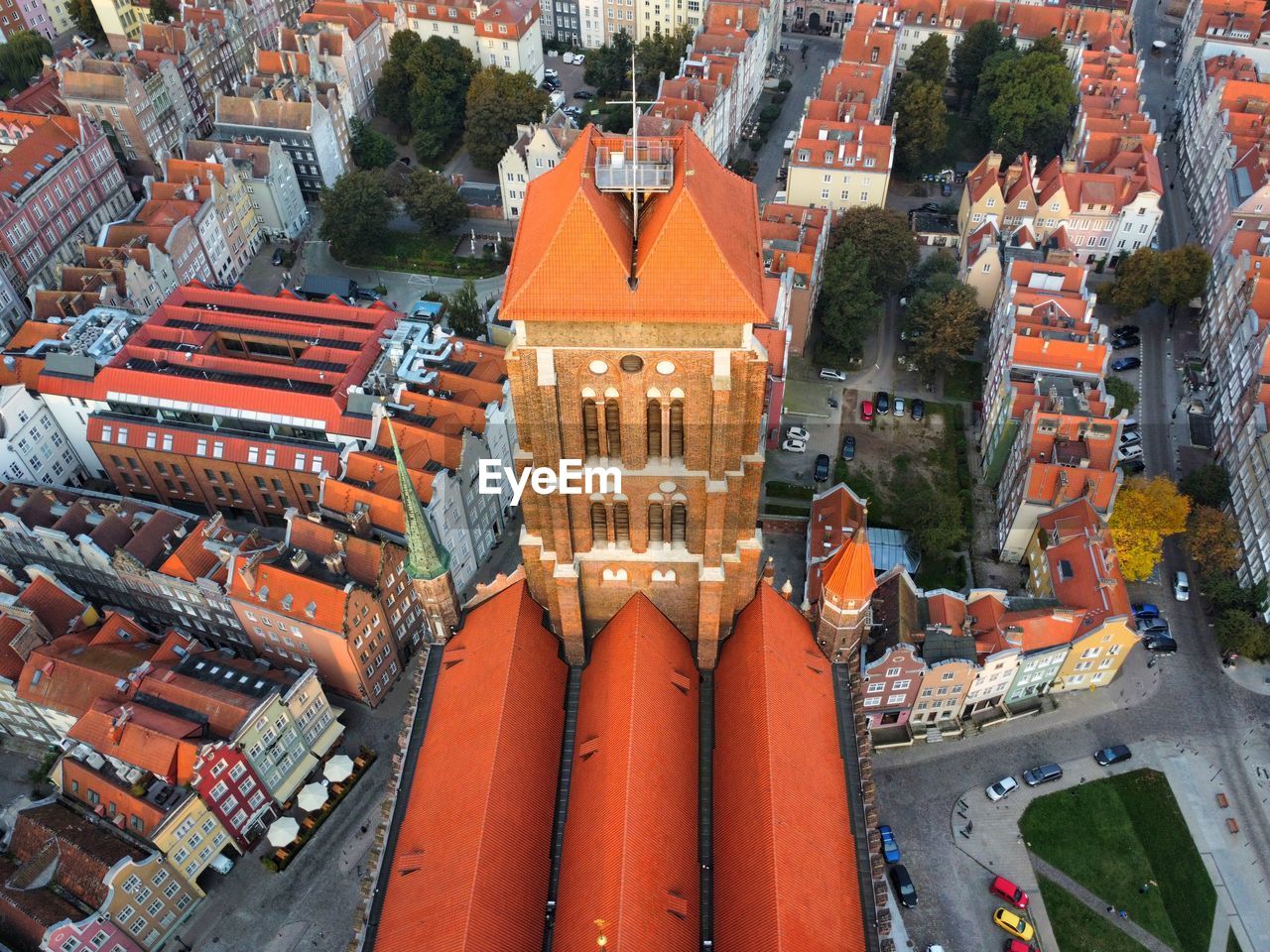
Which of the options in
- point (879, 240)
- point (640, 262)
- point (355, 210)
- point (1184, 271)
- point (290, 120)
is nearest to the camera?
point (640, 262)

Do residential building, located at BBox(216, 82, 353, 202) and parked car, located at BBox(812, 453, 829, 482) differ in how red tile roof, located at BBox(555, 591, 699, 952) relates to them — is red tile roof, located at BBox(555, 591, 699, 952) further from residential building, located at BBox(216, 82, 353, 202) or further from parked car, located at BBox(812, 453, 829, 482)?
residential building, located at BBox(216, 82, 353, 202)

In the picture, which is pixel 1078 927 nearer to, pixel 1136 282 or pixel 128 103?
pixel 1136 282

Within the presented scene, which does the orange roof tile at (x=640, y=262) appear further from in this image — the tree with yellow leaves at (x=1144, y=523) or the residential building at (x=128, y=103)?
the residential building at (x=128, y=103)

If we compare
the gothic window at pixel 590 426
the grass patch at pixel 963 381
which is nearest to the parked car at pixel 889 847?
the gothic window at pixel 590 426

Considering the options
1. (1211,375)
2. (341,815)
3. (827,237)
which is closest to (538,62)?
(827,237)

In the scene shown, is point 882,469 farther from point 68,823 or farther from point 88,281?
point 88,281

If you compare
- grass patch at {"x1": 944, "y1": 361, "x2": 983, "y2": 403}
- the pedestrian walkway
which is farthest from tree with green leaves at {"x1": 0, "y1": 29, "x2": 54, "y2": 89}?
the pedestrian walkway

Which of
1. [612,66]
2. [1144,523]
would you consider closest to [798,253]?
[1144,523]
